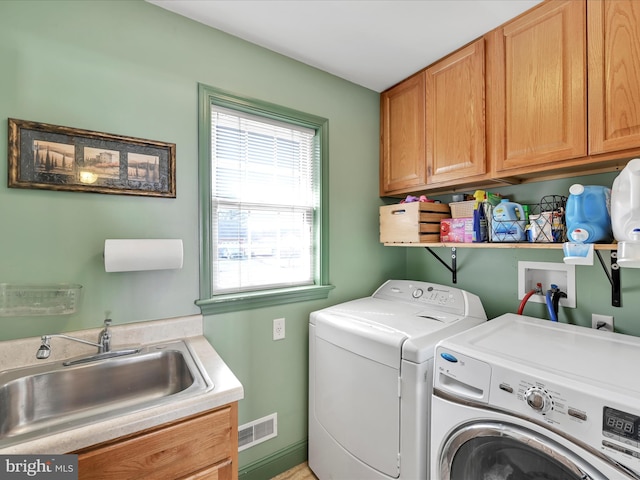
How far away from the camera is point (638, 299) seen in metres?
1.36

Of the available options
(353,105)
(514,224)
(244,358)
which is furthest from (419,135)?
(244,358)

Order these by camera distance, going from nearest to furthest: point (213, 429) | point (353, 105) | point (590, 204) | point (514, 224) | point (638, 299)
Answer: point (213, 429), point (590, 204), point (638, 299), point (514, 224), point (353, 105)

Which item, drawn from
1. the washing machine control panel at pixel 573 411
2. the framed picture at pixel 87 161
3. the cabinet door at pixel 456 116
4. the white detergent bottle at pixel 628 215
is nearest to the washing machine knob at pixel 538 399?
the washing machine control panel at pixel 573 411

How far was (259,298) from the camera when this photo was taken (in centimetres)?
172

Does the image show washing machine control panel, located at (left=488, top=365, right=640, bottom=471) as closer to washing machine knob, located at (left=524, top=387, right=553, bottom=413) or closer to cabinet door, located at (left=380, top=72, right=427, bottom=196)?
washing machine knob, located at (left=524, top=387, right=553, bottom=413)

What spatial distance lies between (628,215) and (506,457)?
1.02m

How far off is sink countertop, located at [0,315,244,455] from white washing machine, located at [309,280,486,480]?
24.7 inches

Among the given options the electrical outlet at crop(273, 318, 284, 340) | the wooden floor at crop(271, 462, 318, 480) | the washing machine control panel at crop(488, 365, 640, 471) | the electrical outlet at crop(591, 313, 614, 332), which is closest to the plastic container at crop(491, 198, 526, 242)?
the electrical outlet at crop(591, 313, 614, 332)

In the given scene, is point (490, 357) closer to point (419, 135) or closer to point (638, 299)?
point (638, 299)

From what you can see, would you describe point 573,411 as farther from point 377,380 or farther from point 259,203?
point 259,203

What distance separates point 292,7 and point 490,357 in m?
1.79

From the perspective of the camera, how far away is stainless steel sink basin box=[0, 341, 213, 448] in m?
1.04

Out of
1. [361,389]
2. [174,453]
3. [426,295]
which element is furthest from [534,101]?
[174,453]

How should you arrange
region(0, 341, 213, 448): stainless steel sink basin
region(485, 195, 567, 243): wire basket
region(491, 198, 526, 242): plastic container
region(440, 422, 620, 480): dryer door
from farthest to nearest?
region(491, 198, 526, 242): plastic container
region(485, 195, 567, 243): wire basket
region(0, 341, 213, 448): stainless steel sink basin
region(440, 422, 620, 480): dryer door
